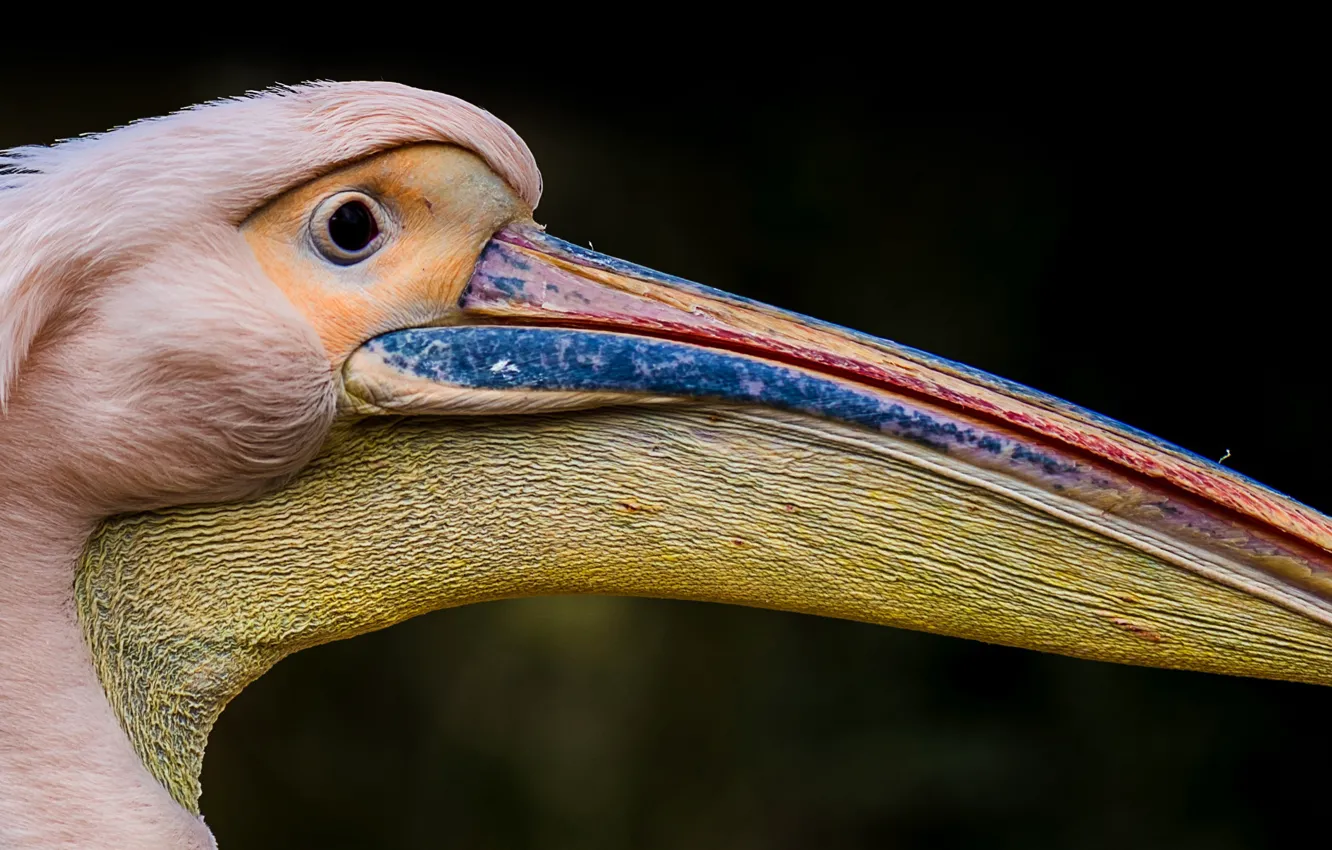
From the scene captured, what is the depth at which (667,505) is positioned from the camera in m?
1.47

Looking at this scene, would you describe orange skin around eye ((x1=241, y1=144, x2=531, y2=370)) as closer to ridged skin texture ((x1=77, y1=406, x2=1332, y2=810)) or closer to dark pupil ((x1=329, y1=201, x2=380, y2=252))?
dark pupil ((x1=329, y1=201, x2=380, y2=252))

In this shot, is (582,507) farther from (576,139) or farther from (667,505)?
(576,139)

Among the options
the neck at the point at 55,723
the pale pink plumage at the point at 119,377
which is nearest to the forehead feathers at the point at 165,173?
the pale pink plumage at the point at 119,377

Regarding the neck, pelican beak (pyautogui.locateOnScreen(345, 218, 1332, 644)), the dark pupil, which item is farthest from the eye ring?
the neck

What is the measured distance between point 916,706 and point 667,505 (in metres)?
3.24

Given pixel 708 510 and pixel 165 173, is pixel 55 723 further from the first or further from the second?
pixel 708 510

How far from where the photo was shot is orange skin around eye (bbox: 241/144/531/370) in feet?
4.59

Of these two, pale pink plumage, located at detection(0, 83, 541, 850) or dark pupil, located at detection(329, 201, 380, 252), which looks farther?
dark pupil, located at detection(329, 201, 380, 252)

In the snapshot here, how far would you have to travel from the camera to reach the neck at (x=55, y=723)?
134cm

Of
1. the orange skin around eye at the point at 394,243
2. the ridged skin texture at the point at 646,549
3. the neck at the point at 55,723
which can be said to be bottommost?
the neck at the point at 55,723

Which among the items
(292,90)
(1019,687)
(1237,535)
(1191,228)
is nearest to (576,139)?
(1191,228)

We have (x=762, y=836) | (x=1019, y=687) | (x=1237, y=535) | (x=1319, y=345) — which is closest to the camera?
(x=1237, y=535)

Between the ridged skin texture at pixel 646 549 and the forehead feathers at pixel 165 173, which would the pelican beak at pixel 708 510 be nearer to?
the ridged skin texture at pixel 646 549

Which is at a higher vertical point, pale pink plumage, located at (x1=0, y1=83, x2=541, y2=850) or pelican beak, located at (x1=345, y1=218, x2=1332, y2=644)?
pelican beak, located at (x1=345, y1=218, x2=1332, y2=644)
